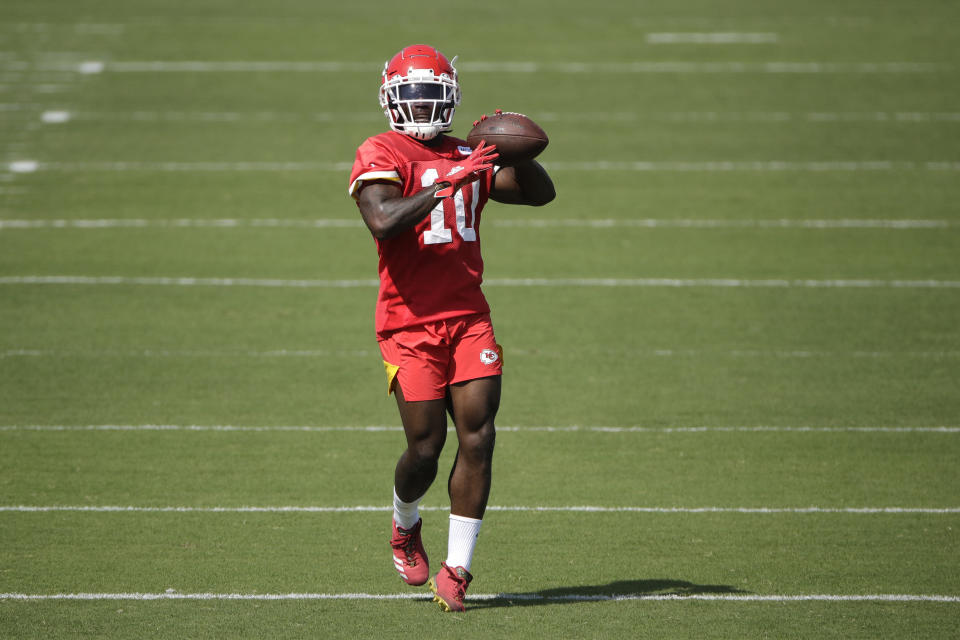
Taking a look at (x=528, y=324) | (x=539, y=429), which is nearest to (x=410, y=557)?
(x=539, y=429)

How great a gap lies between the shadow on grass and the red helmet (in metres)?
1.83

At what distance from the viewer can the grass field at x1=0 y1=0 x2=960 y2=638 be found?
15.8 ft

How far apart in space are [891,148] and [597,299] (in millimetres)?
4968

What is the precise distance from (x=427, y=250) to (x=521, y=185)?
507mm

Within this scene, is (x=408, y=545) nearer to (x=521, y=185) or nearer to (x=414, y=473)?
(x=414, y=473)

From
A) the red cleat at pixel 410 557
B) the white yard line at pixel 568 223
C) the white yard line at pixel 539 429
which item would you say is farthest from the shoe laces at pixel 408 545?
the white yard line at pixel 568 223

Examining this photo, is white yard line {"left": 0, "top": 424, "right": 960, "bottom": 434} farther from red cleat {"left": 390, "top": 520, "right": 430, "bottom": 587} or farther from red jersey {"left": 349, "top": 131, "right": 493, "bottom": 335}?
red jersey {"left": 349, "top": 131, "right": 493, "bottom": 335}

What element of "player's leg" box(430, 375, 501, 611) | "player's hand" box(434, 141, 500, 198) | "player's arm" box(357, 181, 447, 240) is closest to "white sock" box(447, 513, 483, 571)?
"player's leg" box(430, 375, 501, 611)

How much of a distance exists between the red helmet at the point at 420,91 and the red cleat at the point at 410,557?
1537 millimetres

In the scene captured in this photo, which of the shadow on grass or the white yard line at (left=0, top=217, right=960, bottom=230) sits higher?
the white yard line at (left=0, top=217, right=960, bottom=230)

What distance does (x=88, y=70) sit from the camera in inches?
562

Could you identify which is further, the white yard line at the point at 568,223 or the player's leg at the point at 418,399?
the white yard line at the point at 568,223

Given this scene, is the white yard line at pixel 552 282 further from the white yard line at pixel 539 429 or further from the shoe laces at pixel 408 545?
the shoe laces at pixel 408 545

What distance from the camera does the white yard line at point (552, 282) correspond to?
31.3 ft
